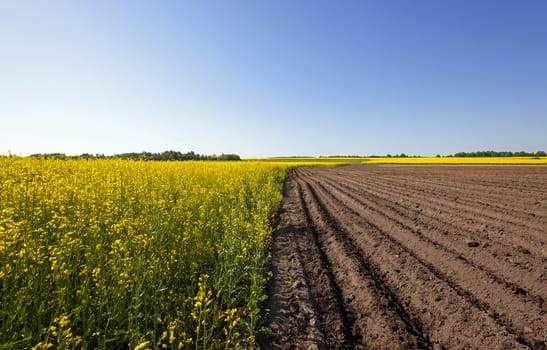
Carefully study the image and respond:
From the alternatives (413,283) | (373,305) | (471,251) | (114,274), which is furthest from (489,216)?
(114,274)

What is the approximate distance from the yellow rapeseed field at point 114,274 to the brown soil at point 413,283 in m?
Result: 0.76

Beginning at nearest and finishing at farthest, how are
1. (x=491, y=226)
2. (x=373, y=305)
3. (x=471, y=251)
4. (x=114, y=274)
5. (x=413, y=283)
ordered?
(x=114, y=274), (x=373, y=305), (x=413, y=283), (x=471, y=251), (x=491, y=226)

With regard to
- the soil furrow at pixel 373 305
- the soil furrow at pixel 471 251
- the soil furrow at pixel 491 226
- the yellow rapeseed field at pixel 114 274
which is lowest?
the soil furrow at pixel 373 305

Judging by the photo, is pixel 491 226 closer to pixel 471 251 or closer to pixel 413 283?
pixel 471 251

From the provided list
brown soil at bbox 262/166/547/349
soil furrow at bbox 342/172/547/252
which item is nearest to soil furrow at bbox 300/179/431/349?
brown soil at bbox 262/166/547/349

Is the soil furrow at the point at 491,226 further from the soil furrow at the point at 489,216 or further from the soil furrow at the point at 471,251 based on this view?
the soil furrow at the point at 471,251

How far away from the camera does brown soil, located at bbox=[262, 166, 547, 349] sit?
3271mm

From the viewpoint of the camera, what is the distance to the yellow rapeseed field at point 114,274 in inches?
92.3

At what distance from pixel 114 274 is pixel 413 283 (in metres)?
4.55

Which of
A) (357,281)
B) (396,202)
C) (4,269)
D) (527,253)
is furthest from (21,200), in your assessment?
(396,202)

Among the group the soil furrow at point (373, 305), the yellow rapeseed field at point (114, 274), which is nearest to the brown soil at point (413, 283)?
the soil furrow at point (373, 305)

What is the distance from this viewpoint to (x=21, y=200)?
406 cm

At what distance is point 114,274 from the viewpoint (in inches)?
112

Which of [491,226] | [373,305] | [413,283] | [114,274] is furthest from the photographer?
[491,226]
